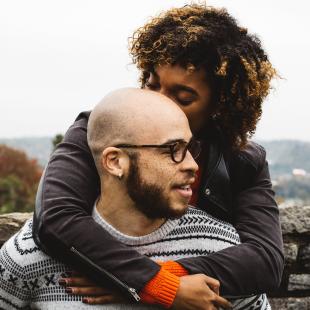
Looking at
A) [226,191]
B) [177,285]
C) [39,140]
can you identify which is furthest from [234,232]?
[39,140]

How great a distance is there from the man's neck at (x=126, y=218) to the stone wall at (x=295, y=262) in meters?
1.41

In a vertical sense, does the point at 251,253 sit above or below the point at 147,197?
below

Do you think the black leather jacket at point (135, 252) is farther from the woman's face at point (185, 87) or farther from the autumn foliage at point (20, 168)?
the autumn foliage at point (20, 168)

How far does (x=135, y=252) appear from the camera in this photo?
1.91 meters

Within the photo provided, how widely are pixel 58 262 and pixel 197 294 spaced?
1.66 feet

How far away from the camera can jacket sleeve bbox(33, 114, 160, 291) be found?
188 centimetres

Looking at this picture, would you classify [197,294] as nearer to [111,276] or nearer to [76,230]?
[111,276]

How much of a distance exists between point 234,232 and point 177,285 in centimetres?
43

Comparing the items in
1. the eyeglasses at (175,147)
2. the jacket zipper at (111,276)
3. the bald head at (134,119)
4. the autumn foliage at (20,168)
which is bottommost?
the autumn foliage at (20,168)

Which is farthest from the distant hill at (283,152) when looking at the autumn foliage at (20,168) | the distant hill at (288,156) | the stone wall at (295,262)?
the stone wall at (295,262)

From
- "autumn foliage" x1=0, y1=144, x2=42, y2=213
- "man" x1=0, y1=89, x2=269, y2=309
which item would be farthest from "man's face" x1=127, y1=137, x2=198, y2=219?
"autumn foliage" x1=0, y1=144, x2=42, y2=213

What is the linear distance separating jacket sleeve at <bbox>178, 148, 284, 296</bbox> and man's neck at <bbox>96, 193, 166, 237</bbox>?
7.1 inches

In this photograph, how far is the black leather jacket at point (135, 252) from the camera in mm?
1886

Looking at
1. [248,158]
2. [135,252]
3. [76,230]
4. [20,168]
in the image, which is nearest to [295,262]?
[248,158]
